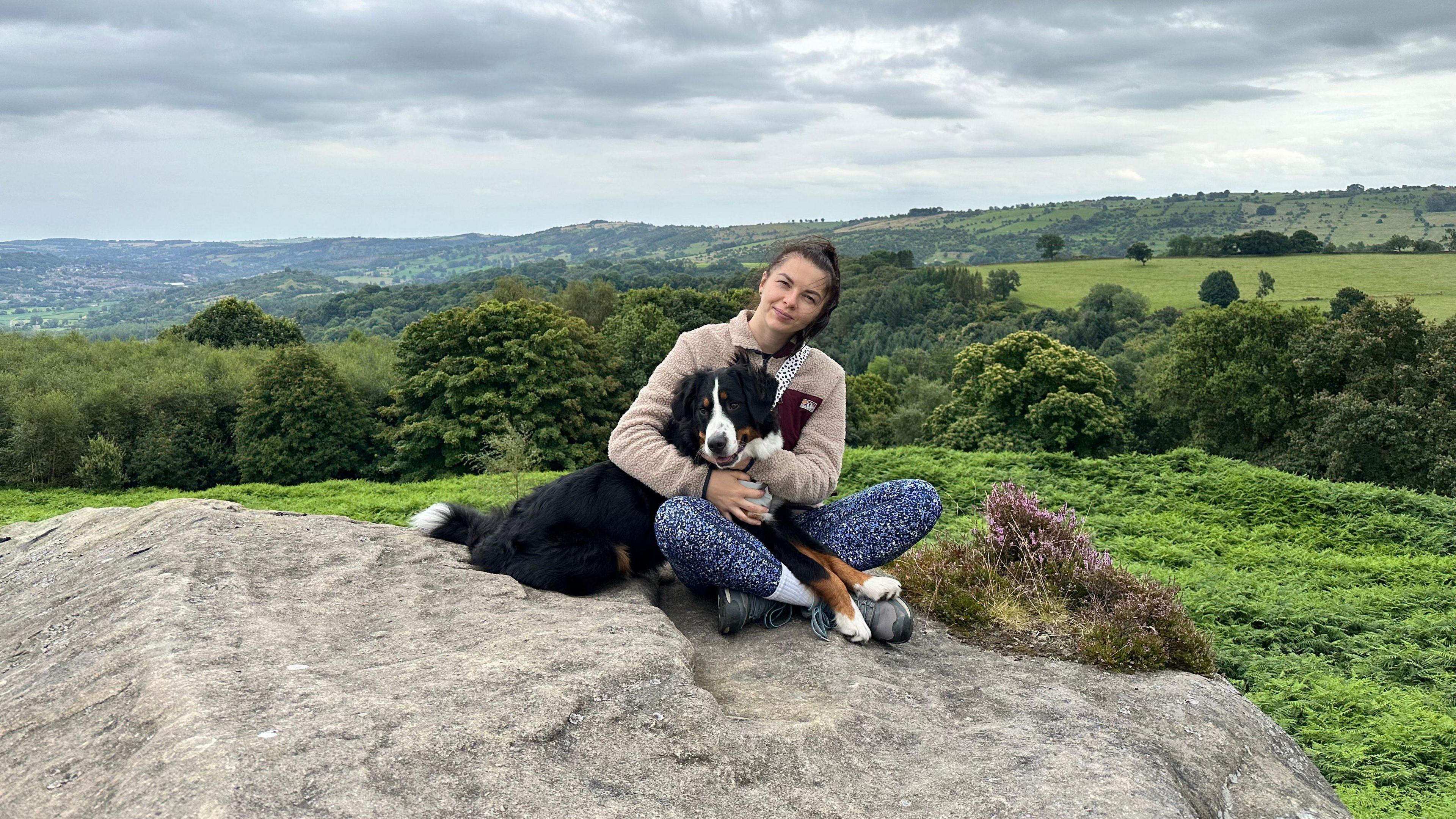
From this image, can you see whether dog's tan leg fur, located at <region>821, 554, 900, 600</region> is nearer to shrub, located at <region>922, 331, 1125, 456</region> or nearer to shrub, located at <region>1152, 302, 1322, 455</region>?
shrub, located at <region>922, 331, 1125, 456</region>

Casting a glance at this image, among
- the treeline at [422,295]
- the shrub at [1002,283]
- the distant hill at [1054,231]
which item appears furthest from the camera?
the distant hill at [1054,231]

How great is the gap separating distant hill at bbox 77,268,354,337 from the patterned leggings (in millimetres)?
107462

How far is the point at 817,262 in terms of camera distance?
16.4 feet

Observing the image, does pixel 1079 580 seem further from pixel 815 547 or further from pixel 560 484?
pixel 560 484

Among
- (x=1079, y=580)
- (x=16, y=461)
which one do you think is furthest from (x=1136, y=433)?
(x=16, y=461)

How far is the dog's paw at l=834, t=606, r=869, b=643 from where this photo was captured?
4.63m

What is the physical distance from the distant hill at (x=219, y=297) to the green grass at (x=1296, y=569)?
104 m

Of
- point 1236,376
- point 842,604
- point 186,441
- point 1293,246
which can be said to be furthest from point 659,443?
point 1293,246

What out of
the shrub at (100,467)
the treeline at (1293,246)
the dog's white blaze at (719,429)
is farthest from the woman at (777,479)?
the treeline at (1293,246)

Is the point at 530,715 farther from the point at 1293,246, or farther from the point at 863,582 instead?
the point at 1293,246

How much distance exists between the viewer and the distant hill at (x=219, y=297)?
372 feet

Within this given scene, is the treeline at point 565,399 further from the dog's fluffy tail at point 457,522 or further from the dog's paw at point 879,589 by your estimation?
the dog's paw at point 879,589

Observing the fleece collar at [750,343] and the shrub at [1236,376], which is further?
the shrub at [1236,376]

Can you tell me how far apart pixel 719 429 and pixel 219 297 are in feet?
364
